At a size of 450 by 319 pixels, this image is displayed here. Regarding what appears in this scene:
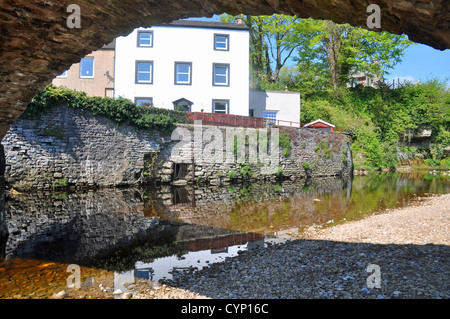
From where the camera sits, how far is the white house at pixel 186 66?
72.8 feet

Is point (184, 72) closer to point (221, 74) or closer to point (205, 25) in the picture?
point (221, 74)

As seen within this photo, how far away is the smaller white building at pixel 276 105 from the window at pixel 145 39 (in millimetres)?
9960

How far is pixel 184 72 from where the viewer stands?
75.2 feet

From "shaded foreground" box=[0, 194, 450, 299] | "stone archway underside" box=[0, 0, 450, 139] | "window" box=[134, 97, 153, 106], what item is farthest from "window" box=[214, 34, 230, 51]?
"stone archway underside" box=[0, 0, 450, 139]

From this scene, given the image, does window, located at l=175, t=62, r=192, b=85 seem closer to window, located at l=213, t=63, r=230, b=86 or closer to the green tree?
window, located at l=213, t=63, r=230, b=86

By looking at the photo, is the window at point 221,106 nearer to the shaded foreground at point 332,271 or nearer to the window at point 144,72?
the window at point 144,72

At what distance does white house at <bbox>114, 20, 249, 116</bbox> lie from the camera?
22203 millimetres

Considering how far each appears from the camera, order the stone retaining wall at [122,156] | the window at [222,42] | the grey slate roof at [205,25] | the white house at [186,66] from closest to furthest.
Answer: the stone retaining wall at [122,156] < the white house at [186,66] < the grey slate roof at [205,25] < the window at [222,42]

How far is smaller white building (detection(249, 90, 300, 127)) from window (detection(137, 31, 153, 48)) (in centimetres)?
996

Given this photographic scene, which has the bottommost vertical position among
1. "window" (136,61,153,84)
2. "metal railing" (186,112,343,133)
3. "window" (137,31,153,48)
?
"metal railing" (186,112,343,133)

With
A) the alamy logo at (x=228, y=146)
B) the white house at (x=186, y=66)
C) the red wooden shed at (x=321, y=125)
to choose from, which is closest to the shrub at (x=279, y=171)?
the alamy logo at (x=228, y=146)

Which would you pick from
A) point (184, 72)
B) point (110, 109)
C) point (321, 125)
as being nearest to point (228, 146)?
point (110, 109)

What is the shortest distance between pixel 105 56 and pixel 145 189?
14477 mm

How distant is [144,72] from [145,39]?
8.74ft
